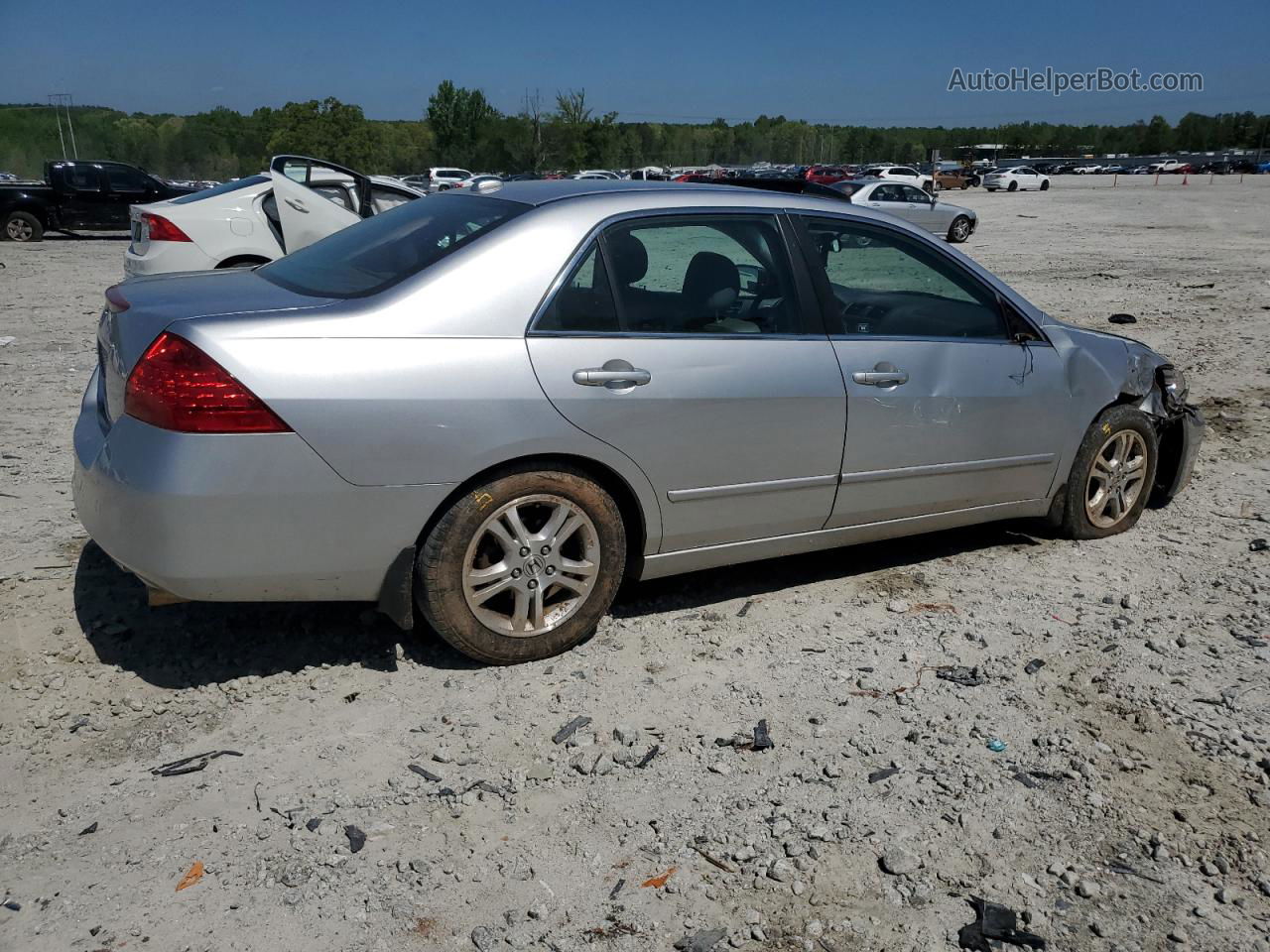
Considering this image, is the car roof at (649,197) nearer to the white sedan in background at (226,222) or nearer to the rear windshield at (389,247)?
the rear windshield at (389,247)

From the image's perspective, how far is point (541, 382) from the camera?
3562mm

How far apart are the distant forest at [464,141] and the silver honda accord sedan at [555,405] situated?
7037cm

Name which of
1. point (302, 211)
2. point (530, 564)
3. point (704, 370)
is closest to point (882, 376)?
point (704, 370)

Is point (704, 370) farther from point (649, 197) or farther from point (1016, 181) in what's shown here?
point (1016, 181)

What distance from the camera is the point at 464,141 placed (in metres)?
83.1

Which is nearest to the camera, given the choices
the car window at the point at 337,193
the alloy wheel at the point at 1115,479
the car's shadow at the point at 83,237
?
the alloy wheel at the point at 1115,479

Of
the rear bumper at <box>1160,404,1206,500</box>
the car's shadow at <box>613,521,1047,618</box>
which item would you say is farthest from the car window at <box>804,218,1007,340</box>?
the rear bumper at <box>1160,404,1206,500</box>

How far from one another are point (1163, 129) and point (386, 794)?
157148 millimetres

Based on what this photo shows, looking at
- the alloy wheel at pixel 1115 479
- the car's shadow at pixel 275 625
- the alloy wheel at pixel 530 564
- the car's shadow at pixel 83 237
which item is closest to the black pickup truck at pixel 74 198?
the car's shadow at pixel 83 237

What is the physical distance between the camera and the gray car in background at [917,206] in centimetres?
2492

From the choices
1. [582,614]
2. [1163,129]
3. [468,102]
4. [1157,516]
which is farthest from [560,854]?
[1163,129]

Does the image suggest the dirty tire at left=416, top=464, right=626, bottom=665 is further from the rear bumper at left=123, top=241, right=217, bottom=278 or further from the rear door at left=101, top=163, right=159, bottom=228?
the rear door at left=101, top=163, right=159, bottom=228

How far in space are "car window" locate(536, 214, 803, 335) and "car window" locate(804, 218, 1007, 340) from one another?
0.75 ft

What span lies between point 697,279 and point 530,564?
1299mm
